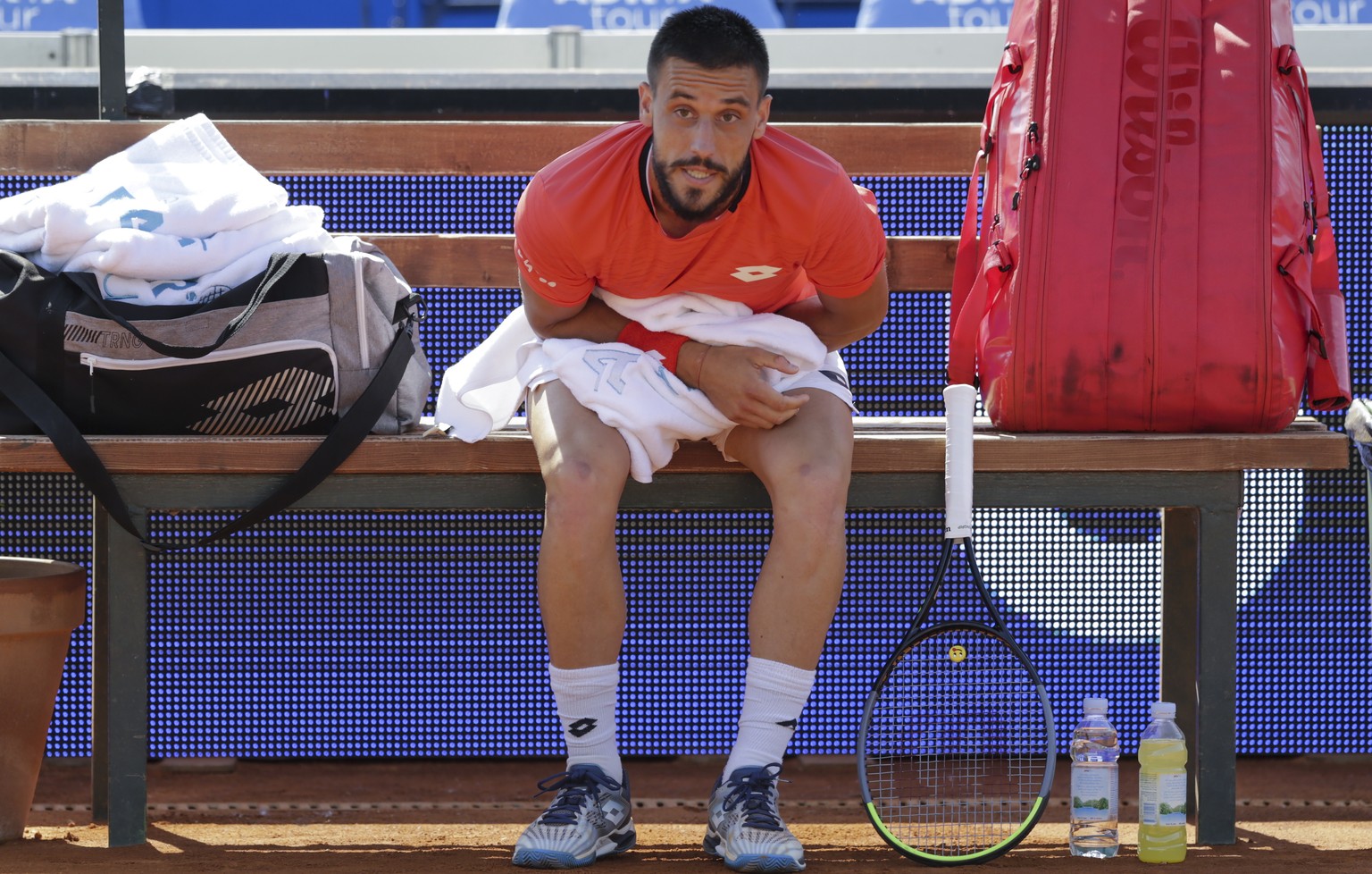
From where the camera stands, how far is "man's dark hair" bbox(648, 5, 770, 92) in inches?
82.8

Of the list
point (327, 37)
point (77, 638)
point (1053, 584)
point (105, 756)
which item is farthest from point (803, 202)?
point (327, 37)

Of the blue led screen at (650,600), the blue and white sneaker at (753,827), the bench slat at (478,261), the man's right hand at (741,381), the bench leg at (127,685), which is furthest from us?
the blue led screen at (650,600)

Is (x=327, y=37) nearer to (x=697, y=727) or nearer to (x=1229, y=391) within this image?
(x=697, y=727)

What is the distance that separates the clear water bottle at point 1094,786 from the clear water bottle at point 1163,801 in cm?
6

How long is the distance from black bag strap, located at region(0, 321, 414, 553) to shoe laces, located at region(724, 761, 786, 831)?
749mm

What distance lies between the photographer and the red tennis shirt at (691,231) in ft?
7.16

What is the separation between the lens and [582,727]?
2.15m

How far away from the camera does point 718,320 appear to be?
2.26 m

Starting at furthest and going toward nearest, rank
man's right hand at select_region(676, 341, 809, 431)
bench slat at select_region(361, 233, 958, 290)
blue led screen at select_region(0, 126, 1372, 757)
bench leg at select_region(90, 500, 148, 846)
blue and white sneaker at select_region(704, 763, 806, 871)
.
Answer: blue led screen at select_region(0, 126, 1372, 757) < bench slat at select_region(361, 233, 958, 290) < bench leg at select_region(90, 500, 148, 846) < man's right hand at select_region(676, 341, 809, 431) < blue and white sneaker at select_region(704, 763, 806, 871)

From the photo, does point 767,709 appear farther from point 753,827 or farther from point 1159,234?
point 1159,234

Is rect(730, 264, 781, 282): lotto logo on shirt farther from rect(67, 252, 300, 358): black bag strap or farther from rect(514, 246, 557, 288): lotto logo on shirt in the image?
rect(67, 252, 300, 358): black bag strap

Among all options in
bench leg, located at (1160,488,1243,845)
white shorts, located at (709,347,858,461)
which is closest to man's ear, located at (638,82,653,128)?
white shorts, located at (709,347,858,461)

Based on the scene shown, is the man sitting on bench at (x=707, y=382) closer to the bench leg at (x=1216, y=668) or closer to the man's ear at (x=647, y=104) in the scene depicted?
the man's ear at (x=647, y=104)

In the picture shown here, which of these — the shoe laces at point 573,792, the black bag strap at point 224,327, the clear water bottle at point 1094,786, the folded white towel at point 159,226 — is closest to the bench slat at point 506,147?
the folded white towel at point 159,226
